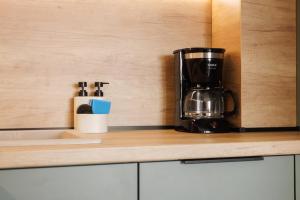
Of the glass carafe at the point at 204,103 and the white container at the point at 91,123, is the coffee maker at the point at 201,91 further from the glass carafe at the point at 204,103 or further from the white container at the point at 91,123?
the white container at the point at 91,123

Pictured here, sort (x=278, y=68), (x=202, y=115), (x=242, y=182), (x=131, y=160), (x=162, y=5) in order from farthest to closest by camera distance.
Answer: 1. (x=162, y=5)
2. (x=278, y=68)
3. (x=202, y=115)
4. (x=242, y=182)
5. (x=131, y=160)

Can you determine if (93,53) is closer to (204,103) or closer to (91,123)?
(91,123)

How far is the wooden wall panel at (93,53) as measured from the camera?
4.48 feet

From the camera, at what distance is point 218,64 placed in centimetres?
137

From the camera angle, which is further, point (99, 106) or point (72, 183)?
point (99, 106)

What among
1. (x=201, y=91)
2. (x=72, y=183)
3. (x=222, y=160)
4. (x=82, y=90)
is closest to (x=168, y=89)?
(x=201, y=91)

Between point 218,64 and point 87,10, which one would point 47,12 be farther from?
point 218,64

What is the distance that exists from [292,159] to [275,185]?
0.09 metres

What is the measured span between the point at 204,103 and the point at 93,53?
0.46m

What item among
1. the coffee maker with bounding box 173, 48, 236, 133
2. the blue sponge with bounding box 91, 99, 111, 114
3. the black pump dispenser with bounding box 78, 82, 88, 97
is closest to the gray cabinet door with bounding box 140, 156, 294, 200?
the coffee maker with bounding box 173, 48, 236, 133

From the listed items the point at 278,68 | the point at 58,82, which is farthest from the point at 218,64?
the point at 58,82

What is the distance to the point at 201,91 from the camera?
1.34 meters

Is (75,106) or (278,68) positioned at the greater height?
(278,68)

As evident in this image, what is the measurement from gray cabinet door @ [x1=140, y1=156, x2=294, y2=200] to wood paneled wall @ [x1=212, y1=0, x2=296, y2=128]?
0.34 meters
